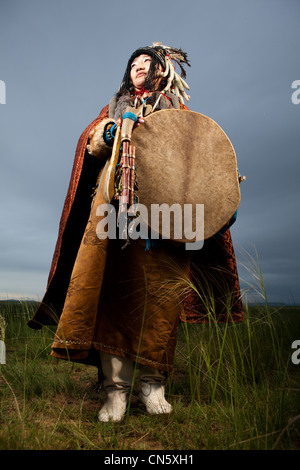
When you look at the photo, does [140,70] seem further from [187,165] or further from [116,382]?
[116,382]

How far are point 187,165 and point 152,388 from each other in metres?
1.30

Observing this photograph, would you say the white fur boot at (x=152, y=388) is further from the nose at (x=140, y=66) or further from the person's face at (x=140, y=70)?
the nose at (x=140, y=66)

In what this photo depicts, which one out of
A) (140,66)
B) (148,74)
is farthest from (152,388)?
(140,66)

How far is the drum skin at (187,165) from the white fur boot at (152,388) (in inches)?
32.2

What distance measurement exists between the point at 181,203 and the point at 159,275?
43 cm

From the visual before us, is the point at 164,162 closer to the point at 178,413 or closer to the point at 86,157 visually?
the point at 86,157

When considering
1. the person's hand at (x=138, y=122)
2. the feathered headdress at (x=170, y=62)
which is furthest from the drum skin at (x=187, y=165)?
the feathered headdress at (x=170, y=62)

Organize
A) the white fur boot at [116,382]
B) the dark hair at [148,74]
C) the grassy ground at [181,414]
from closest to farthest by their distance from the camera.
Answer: the grassy ground at [181,414] → the white fur boot at [116,382] → the dark hair at [148,74]

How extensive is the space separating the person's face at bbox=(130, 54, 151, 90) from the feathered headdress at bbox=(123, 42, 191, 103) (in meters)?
0.05

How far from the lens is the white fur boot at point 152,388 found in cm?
193

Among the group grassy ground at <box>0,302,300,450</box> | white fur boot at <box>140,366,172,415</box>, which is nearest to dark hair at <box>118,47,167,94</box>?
grassy ground at <box>0,302,300,450</box>

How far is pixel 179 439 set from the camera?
59.2 inches

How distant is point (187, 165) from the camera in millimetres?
1958
